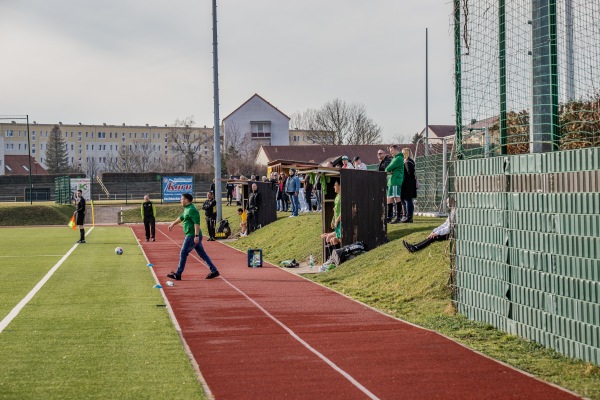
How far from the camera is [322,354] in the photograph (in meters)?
9.67

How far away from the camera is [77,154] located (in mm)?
158625

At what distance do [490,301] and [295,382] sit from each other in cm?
409

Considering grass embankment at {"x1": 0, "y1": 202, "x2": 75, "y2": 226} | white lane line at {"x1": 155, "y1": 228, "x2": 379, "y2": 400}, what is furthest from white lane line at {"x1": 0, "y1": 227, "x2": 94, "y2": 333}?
grass embankment at {"x1": 0, "y1": 202, "x2": 75, "y2": 226}

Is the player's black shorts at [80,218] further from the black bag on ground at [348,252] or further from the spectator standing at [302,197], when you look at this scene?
the black bag on ground at [348,252]

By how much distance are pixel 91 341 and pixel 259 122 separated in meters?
95.8

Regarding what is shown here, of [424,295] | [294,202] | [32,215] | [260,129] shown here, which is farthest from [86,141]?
[424,295]

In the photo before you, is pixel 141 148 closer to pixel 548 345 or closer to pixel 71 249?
pixel 71 249

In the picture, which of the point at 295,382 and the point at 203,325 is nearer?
the point at 295,382

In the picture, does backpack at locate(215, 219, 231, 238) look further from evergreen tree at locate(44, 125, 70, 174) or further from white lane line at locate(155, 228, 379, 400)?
evergreen tree at locate(44, 125, 70, 174)

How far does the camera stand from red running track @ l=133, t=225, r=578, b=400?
7.93 m

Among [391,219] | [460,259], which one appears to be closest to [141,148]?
[391,219]

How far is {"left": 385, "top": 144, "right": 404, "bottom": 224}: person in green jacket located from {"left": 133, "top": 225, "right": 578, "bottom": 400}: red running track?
17.2ft

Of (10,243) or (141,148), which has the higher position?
(141,148)

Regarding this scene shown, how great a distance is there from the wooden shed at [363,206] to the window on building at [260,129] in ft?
279
